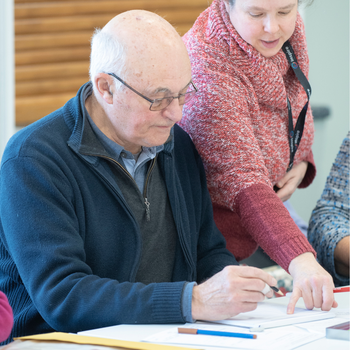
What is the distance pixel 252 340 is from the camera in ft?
3.44

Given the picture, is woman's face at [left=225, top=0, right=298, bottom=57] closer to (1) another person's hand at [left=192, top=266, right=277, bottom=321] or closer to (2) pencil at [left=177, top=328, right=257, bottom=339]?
(1) another person's hand at [left=192, top=266, right=277, bottom=321]

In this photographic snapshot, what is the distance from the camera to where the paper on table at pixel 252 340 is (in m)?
1.01

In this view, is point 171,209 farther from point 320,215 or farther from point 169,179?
point 320,215

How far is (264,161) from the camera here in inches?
69.7

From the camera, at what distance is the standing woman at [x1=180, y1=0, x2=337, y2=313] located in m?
1.54

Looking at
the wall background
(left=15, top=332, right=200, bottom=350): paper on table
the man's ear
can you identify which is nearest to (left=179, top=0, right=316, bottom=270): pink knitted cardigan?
the man's ear

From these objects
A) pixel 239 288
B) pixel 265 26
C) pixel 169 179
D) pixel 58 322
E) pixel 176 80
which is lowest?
pixel 58 322

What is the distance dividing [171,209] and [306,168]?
70 centimetres

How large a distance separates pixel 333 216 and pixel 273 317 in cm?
81

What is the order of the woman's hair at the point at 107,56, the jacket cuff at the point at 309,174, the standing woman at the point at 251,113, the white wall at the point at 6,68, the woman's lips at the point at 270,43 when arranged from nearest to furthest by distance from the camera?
the woman's hair at the point at 107,56
the standing woman at the point at 251,113
the woman's lips at the point at 270,43
the jacket cuff at the point at 309,174
the white wall at the point at 6,68

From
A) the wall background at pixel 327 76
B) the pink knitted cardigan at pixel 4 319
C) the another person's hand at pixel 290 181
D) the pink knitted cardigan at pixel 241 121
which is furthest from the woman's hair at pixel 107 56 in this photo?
the wall background at pixel 327 76

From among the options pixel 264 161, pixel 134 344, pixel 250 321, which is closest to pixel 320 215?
pixel 264 161

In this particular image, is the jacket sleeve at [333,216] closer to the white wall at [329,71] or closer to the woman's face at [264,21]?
the woman's face at [264,21]

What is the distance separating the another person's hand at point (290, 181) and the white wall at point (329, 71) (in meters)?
1.91
